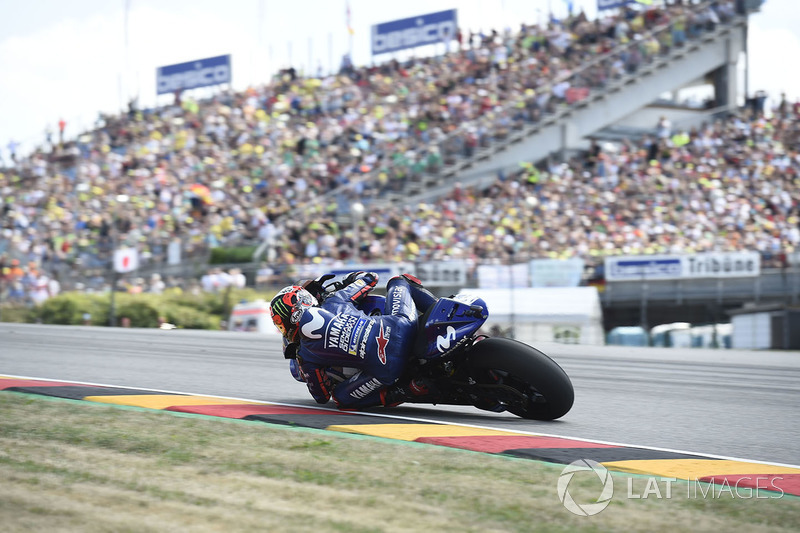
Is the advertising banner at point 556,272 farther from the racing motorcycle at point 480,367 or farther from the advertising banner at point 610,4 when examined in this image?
the advertising banner at point 610,4

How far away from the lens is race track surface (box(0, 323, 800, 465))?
5.77 m

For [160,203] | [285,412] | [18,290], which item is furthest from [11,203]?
[285,412]

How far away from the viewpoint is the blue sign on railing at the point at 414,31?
36.2m

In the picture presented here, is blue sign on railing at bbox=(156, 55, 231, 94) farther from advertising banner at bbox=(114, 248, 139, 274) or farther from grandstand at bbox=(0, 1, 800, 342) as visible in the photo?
advertising banner at bbox=(114, 248, 139, 274)

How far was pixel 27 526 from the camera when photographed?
3.23 m

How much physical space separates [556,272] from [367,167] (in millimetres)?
10151

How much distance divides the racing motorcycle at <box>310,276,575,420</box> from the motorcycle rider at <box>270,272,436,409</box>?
139 mm

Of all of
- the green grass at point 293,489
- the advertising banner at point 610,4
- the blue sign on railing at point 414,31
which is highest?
the blue sign on railing at point 414,31

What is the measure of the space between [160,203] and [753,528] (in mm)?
22290

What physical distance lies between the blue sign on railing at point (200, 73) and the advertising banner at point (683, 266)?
3123 centimetres

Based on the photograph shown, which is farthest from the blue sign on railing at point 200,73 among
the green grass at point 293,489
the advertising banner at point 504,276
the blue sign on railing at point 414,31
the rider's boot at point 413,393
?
the green grass at point 293,489

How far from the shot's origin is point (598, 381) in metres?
8.89

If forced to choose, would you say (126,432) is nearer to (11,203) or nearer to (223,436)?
(223,436)

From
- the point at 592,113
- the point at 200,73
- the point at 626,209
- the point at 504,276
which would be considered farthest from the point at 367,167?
the point at 200,73
